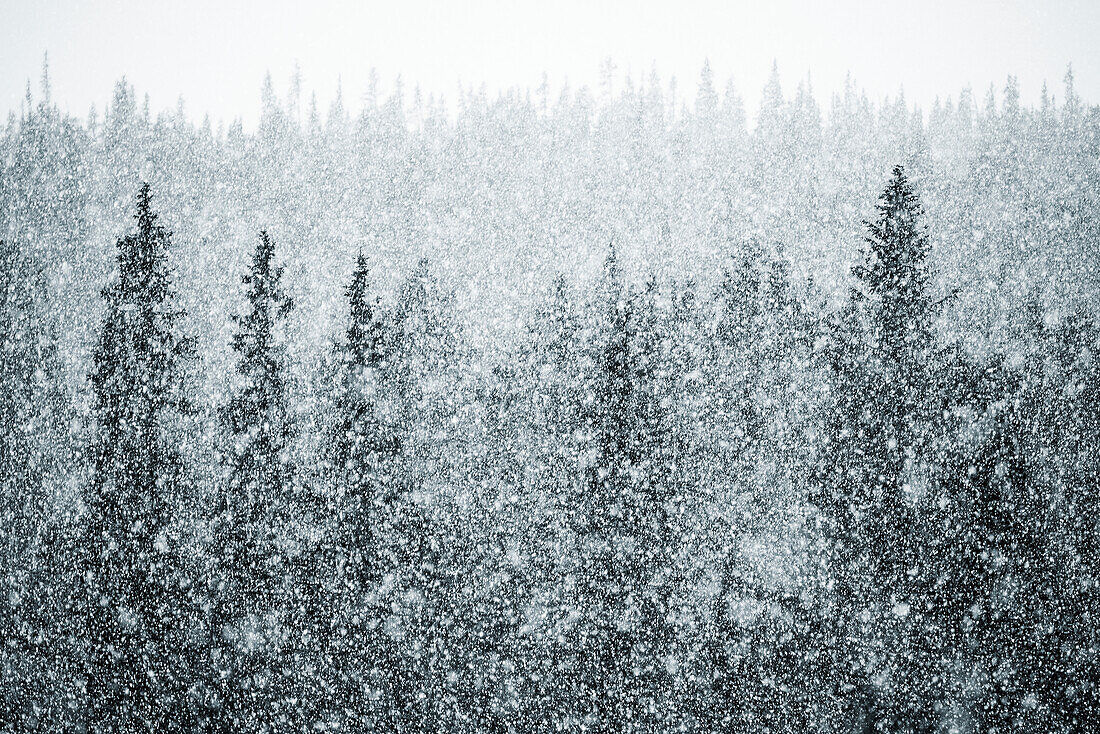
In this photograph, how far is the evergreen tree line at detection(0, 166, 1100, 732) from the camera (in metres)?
14.5

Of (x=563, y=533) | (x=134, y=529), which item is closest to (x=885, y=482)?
(x=563, y=533)

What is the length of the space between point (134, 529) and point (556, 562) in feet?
31.3

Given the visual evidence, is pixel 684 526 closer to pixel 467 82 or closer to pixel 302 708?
pixel 302 708

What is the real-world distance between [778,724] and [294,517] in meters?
11.9

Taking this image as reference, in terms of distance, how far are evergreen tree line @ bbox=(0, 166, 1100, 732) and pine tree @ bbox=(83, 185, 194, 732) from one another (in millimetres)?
56

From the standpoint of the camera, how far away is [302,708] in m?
14.6

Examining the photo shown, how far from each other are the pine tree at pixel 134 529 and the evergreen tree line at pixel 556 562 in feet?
0.19

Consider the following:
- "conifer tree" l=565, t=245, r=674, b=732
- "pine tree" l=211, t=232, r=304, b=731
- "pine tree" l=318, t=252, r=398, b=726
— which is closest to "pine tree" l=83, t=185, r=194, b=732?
"pine tree" l=211, t=232, r=304, b=731

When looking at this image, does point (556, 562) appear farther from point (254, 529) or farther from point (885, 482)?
point (885, 482)

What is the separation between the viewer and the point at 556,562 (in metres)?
15.1

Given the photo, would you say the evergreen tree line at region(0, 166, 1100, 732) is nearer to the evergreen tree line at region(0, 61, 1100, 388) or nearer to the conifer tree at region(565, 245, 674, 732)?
the conifer tree at region(565, 245, 674, 732)

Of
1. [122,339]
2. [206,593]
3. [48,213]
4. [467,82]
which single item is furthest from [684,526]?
[467,82]

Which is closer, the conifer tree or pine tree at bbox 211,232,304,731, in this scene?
the conifer tree

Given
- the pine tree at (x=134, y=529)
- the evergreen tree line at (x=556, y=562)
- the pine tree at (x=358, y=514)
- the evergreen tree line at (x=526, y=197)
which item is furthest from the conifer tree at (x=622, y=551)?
the evergreen tree line at (x=526, y=197)
